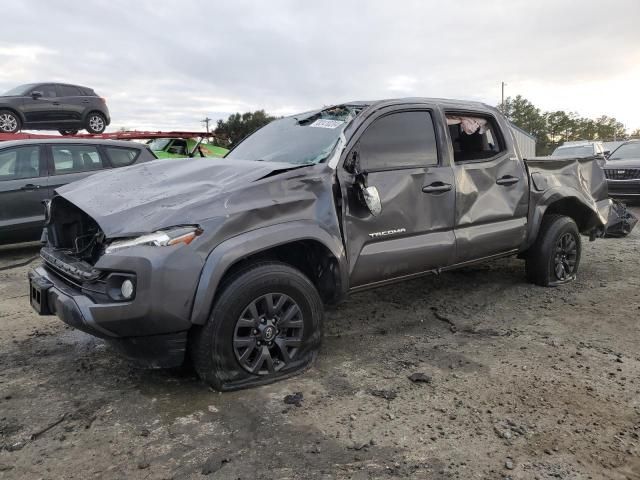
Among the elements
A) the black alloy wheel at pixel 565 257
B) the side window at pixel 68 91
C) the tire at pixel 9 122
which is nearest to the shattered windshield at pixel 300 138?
the black alloy wheel at pixel 565 257

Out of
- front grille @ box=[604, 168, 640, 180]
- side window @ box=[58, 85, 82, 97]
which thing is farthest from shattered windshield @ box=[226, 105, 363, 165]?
side window @ box=[58, 85, 82, 97]

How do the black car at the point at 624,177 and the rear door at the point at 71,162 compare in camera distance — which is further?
the black car at the point at 624,177

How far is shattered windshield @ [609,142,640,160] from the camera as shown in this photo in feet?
41.2

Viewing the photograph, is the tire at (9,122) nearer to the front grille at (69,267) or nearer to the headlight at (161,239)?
the front grille at (69,267)

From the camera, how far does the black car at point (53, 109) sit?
41.6 feet

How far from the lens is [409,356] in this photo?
3535 mm

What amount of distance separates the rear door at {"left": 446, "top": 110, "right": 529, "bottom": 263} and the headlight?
7.20 ft

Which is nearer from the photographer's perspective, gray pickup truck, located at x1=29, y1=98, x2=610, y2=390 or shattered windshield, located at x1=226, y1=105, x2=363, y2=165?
gray pickup truck, located at x1=29, y1=98, x2=610, y2=390

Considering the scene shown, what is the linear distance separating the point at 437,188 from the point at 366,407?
178cm

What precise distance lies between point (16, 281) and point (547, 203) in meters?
5.49

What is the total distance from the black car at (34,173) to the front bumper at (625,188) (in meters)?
10.4

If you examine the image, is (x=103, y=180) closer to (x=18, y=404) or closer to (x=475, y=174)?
(x=18, y=404)

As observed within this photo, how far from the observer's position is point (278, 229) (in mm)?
3008

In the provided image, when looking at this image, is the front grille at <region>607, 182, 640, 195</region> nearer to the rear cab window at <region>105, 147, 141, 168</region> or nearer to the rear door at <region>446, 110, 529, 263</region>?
the rear door at <region>446, 110, 529, 263</region>
